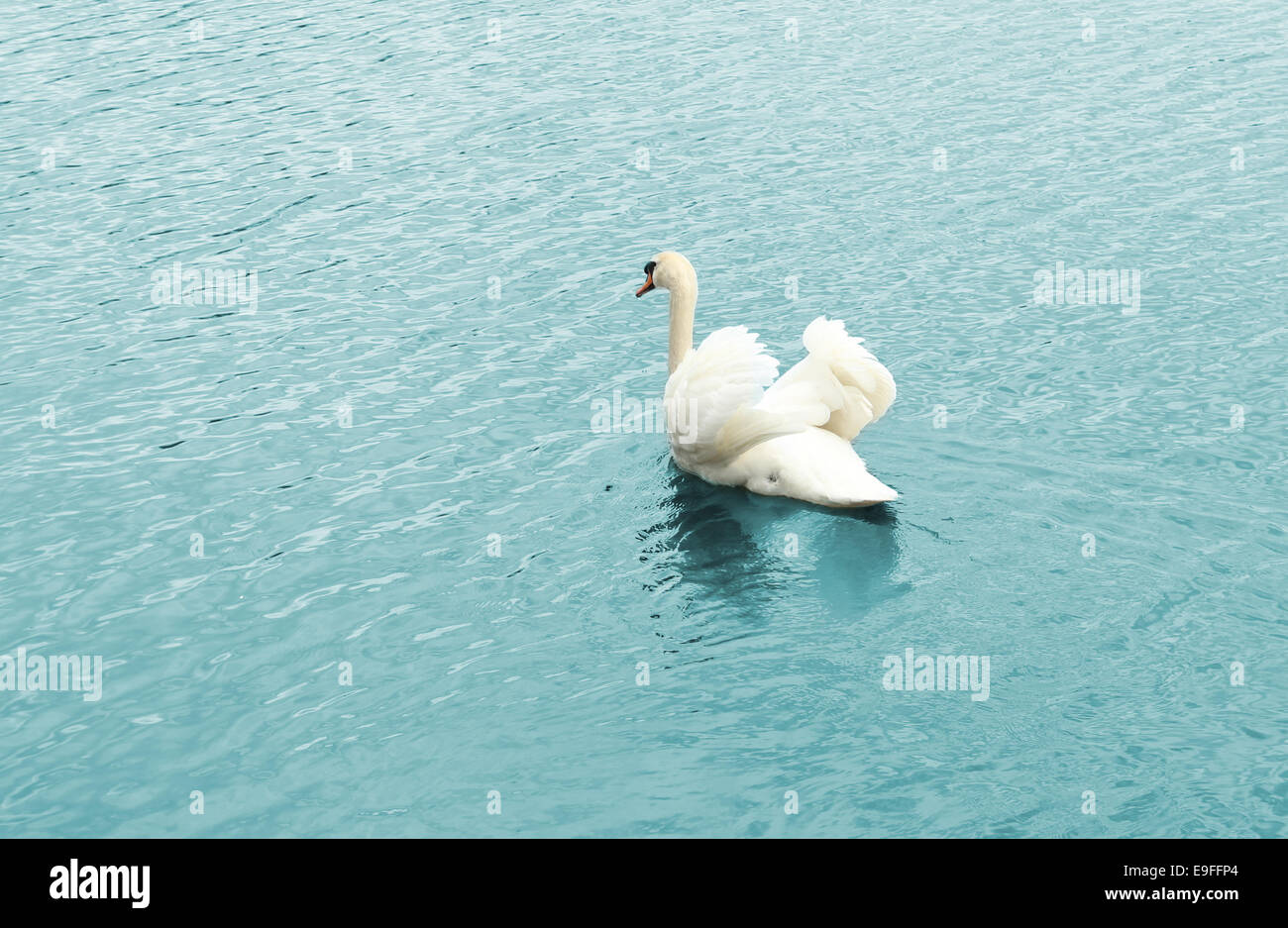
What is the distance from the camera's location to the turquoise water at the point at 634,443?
9.87m

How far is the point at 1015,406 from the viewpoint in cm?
1446

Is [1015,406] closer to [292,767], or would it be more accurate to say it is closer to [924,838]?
[924,838]

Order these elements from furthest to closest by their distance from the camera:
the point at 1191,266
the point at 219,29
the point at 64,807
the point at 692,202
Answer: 1. the point at 219,29
2. the point at 692,202
3. the point at 1191,266
4. the point at 64,807

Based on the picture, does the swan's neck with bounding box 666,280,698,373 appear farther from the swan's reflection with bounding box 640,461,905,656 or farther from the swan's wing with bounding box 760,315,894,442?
the swan's reflection with bounding box 640,461,905,656

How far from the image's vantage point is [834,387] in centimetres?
1321

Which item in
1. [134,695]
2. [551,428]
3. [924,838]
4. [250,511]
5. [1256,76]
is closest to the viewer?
[924,838]

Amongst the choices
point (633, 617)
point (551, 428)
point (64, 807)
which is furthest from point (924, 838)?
point (551, 428)

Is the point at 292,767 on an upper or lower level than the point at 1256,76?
lower

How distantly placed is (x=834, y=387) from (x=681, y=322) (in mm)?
2009

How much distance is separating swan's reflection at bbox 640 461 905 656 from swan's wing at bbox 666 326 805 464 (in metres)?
0.57

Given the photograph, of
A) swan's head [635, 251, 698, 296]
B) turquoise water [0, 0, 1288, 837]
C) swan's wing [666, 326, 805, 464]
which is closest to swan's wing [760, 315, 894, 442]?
swan's wing [666, 326, 805, 464]

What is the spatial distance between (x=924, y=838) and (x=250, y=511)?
7394 millimetres

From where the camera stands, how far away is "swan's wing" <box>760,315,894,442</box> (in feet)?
43.3

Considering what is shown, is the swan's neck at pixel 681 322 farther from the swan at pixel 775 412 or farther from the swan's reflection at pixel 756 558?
the swan's reflection at pixel 756 558
